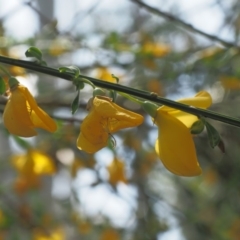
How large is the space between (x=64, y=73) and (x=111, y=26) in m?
1.34

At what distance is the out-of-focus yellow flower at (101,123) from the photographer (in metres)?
0.43

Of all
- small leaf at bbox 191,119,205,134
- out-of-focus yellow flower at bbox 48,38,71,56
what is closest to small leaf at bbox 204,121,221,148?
small leaf at bbox 191,119,205,134

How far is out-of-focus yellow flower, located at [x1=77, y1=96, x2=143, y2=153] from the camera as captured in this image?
43 centimetres

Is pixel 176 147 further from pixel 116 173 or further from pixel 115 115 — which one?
pixel 116 173

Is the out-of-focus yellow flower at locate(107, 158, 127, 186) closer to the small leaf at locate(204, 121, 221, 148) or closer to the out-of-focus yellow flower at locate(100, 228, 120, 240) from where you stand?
the out-of-focus yellow flower at locate(100, 228, 120, 240)

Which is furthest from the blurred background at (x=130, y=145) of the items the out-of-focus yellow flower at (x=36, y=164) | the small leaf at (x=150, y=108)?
the small leaf at (x=150, y=108)

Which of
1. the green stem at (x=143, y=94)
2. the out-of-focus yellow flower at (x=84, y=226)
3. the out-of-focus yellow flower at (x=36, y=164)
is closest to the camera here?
the green stem at (x=143, y=94)

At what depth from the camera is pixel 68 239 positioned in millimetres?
2047

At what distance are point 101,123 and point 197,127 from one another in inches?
2.8

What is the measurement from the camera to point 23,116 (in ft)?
1.42

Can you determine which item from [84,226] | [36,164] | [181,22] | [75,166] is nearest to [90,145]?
[181,22]

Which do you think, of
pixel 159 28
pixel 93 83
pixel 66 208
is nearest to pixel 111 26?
pixel 159 28

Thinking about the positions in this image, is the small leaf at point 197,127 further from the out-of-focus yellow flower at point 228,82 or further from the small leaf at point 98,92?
the out-of-focus yellow flower at point 228,82

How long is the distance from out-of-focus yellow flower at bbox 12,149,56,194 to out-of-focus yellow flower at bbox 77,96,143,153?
71 centimetres
